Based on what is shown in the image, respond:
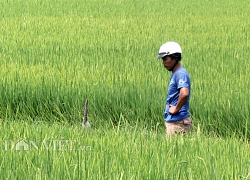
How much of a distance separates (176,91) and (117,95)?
1.21 m

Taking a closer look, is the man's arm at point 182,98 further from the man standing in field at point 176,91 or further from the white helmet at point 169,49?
the white helmet at point 169,49

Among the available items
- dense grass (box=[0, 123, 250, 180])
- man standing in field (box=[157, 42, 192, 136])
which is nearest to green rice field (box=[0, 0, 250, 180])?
dense grass (box=[0, 123, 250, 180])

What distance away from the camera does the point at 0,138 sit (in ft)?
10.8

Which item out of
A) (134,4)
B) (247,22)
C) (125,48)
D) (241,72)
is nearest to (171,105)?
(241,72)

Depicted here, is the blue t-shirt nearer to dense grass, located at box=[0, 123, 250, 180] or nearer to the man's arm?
the man's arm

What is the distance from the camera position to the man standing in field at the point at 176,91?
4082mm

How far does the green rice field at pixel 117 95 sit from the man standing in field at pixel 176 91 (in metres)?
0.16

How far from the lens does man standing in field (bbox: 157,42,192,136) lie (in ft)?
13.4

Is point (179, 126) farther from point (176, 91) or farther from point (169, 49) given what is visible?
point (169, 49)

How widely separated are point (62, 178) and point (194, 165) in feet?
2.32

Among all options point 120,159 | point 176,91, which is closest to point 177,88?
point 176,91

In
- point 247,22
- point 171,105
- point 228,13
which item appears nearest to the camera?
point 171,105

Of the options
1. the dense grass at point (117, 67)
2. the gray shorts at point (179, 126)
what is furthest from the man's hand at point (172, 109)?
the dense grass at point (117, 67)

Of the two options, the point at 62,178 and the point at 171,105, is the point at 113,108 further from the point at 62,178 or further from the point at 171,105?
the point at 62,178
